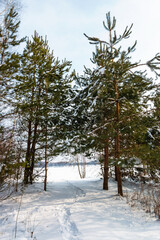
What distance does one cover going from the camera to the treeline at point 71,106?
22.6 feet

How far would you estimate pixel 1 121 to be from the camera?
23.5ft

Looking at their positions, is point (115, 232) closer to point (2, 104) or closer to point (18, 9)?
point (2, 104)

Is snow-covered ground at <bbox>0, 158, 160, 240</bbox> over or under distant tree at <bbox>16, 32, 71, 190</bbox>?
under

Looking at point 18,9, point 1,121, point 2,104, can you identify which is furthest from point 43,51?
point 1,121

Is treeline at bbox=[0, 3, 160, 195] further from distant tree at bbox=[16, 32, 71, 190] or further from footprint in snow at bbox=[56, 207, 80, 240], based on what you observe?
footprint in snow at bbox=[56, 207, 80, 240]

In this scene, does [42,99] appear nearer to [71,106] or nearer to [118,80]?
[71,106]

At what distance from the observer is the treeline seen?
6895mm

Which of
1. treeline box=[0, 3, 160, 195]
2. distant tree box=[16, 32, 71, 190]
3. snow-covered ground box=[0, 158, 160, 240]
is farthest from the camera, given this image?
distant tree box=[16, 32, 71, 190]

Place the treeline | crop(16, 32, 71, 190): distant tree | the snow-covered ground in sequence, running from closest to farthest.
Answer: the snow-covered ground → the treeline → crop(16, 32, 71, 190): distant tree

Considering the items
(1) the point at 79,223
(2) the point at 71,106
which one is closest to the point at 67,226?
(1) the point at 79,223

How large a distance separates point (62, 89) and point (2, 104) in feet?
14.0

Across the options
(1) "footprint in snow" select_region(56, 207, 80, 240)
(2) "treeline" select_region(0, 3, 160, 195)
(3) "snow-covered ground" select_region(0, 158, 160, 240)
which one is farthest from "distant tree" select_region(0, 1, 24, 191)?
(1) "footprint in snow" select_region(56, 207, 80, 240)

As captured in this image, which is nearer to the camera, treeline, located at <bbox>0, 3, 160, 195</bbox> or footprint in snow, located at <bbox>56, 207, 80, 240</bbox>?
footprint in snow, located at <bbox>56, 207, 80, 240</bbox>

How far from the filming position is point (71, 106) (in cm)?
992
